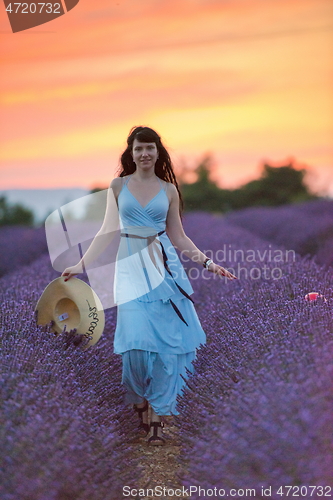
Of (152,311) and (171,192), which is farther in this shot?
(171,192)

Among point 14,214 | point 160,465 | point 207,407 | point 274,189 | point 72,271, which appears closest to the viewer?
point 207,407

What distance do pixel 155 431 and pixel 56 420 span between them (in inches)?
45.3

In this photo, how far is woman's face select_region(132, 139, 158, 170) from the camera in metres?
3.15

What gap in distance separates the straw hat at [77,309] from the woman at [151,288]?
10cm

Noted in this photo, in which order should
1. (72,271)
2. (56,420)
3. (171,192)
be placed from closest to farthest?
(56,420), (72,271), (171,192)

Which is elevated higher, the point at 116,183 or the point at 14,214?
the point at 14,214

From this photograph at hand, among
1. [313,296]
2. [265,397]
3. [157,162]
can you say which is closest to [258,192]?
[157,162]

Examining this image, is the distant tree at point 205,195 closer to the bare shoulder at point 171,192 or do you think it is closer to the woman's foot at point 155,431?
the bare shoulder at point 171,192

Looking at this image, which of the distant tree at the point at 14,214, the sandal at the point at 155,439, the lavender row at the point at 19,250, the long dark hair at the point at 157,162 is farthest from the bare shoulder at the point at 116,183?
the distant tree at the point at 14,214

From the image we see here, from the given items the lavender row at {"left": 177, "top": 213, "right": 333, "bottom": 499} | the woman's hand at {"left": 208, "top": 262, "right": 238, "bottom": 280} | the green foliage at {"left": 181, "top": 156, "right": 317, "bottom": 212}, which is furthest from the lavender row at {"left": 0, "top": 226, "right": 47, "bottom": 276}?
the green foliage at {"left": 181, "top": 156, "right": 317, "bottom": 212}

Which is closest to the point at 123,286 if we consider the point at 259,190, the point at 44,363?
the point at 44,363

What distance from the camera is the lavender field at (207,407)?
5.29ft

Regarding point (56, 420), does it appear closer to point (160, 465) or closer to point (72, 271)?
point (160, 465)

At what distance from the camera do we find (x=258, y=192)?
2686 centimetres
